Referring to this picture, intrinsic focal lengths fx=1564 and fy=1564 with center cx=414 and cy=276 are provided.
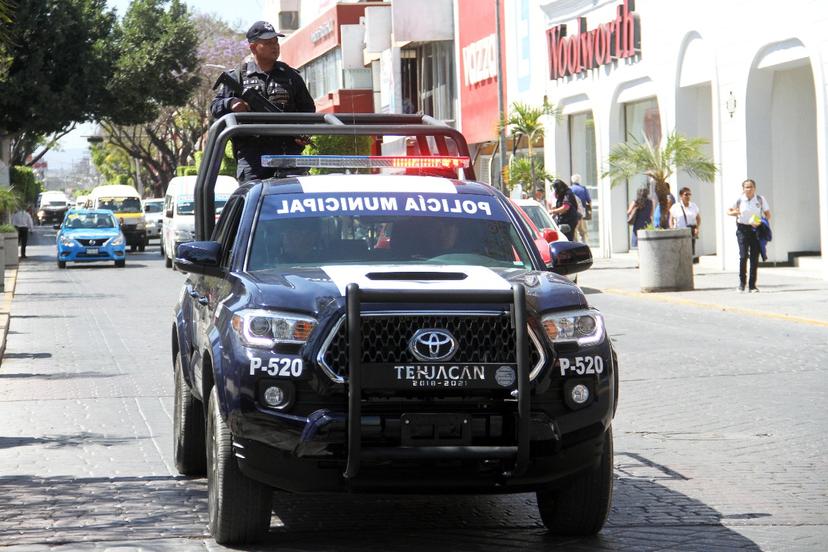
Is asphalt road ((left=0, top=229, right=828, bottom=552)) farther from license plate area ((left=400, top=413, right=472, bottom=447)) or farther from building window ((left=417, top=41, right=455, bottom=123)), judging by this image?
building window ((left=417, top=41, right=455, bottom=123))

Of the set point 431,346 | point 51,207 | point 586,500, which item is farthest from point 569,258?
point 51,207

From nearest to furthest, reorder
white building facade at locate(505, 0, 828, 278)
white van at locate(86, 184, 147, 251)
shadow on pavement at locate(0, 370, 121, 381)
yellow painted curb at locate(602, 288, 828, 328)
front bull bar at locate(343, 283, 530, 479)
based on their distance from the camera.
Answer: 1. front bull bar at locate(343, 283, 530, 479)
2. shadow on pavement at locate(0, 370, 121, 381)
3. yellow painted curb at locate(602, 288, 828, 328)
4. white building facade at locate(505, 0, 828, 278)
5. white van at locate(86, 184, 147, 251)

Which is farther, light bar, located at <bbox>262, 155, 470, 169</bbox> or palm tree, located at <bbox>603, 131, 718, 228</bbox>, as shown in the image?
palm tree, located at <bbox>603, 131, 718, 228</bbox>

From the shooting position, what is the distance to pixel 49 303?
26453 millimetres

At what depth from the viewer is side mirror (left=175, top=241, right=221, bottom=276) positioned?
7.56m

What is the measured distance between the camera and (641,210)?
3359 centimetres

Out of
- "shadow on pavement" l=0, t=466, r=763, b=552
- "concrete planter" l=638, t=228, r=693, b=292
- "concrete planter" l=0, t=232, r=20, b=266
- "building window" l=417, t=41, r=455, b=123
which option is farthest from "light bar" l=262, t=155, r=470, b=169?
"building window" l=417, t=41, r=455, b=123

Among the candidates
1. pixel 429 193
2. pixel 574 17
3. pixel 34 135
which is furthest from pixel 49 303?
pixel 34 135

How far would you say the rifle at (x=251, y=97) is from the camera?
10.7 metres

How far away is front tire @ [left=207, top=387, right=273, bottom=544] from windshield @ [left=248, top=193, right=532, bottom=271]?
1.06m

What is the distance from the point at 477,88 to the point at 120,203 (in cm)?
1755

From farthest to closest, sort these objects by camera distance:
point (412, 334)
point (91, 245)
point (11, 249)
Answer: point (11, 249) < point (91, 245) < point (412, 334)

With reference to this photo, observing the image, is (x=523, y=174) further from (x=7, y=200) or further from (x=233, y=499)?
(x=233, y=499)

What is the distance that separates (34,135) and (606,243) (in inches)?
1087
